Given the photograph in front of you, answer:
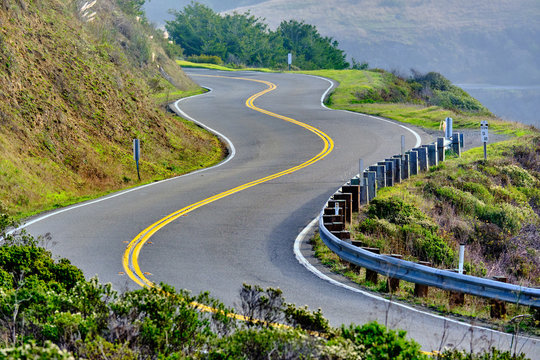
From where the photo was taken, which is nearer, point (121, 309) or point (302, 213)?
point (121, 309)

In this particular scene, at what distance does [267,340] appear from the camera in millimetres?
6125

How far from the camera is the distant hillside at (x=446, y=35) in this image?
6599 inches

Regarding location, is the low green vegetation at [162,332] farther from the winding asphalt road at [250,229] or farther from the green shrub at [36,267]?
the green shrub at [36,267]

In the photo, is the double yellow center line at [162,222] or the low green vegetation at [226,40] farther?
the low green vegetation at [226,40]

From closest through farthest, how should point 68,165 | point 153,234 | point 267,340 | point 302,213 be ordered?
point 267,340
point 153,234
point 302,213
point 68,165

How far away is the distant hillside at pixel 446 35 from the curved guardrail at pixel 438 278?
150319 millimetres

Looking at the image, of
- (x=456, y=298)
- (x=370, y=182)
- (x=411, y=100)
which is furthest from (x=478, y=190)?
(x=411, y=100)

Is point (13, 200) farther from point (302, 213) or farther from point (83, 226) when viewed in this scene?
point (302, 213)

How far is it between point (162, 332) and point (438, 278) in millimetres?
4491

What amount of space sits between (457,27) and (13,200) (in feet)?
588

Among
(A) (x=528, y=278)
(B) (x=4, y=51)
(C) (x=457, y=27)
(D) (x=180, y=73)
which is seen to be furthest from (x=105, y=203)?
(C) (x=457, y=27)

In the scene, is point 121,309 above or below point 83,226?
above

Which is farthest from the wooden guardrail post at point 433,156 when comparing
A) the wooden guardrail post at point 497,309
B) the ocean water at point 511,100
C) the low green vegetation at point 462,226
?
the ocean water at point 511,100

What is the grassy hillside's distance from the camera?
19000mm
